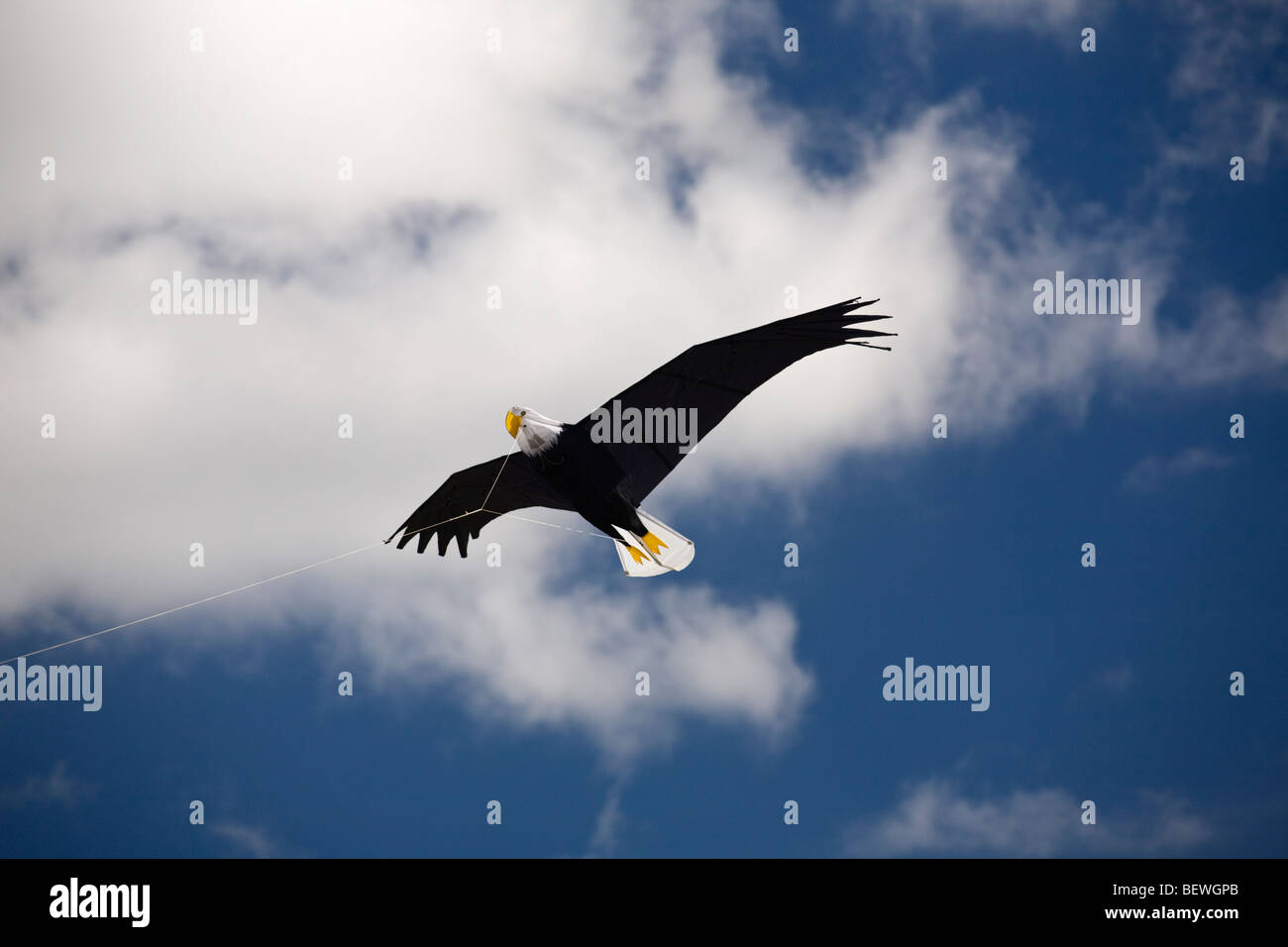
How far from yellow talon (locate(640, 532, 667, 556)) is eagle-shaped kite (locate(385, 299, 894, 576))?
0.02 metres

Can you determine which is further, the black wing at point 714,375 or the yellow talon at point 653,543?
the yellow talon at point 653,543

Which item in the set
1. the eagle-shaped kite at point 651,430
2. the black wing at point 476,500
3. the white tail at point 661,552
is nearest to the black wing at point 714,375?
the eagle-shaped kite at point 651,430

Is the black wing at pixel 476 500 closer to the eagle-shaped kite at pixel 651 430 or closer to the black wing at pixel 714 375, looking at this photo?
the eagle-shaped kite at pixel 651 430

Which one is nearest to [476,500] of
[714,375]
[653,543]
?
[653,543]

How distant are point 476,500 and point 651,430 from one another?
4892 millimetres

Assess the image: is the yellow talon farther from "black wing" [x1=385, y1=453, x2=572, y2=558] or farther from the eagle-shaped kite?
"black wing" [x1=385, y1=453, x2=572, y2=558]

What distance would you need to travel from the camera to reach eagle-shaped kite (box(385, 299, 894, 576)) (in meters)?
21.5

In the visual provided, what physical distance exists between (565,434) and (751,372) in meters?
3.90

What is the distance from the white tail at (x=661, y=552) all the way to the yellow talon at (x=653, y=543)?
41mm

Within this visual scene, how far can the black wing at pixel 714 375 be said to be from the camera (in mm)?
21641

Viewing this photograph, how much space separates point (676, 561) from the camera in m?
22.9

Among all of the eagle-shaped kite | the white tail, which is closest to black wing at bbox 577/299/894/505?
the eagle-shaped kite

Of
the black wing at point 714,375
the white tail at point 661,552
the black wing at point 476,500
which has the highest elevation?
the black wing at point 714,375
